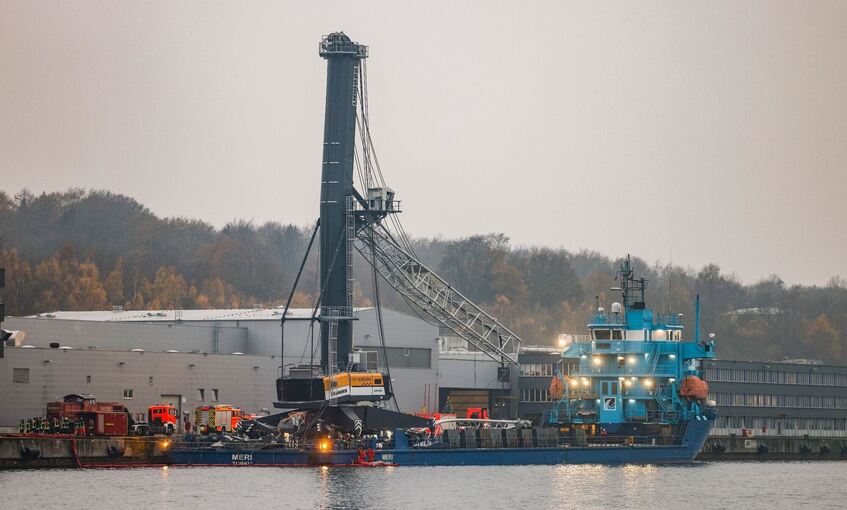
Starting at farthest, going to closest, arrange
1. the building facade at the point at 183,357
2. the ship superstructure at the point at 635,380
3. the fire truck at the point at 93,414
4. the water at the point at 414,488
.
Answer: the ship superstructure at the point at 635,380, the building facade at the point at 183,357, the fire truck at the point at 93,414, the water at the point at 414,488

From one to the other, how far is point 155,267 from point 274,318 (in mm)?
62450

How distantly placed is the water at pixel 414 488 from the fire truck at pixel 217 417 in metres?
9.45

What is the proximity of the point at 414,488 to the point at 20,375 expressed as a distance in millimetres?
29488

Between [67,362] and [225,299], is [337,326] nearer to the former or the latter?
[67,362]

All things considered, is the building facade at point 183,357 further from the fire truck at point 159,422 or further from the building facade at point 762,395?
the building facade at point 762,395

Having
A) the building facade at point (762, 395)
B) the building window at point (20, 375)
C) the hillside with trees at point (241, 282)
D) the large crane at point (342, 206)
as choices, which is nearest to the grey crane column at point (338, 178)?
the large crane at point (342, 206)

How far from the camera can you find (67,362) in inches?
3627

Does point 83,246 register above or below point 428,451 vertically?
above

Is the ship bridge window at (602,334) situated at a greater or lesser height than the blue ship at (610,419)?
greater

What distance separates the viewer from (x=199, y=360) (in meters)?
99.3

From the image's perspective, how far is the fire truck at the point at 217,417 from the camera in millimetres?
92812

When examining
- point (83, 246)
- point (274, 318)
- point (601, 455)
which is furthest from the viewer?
point (83, 246)

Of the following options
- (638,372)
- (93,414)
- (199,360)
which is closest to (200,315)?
(199,360)

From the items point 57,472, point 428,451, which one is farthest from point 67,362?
point 428,451
